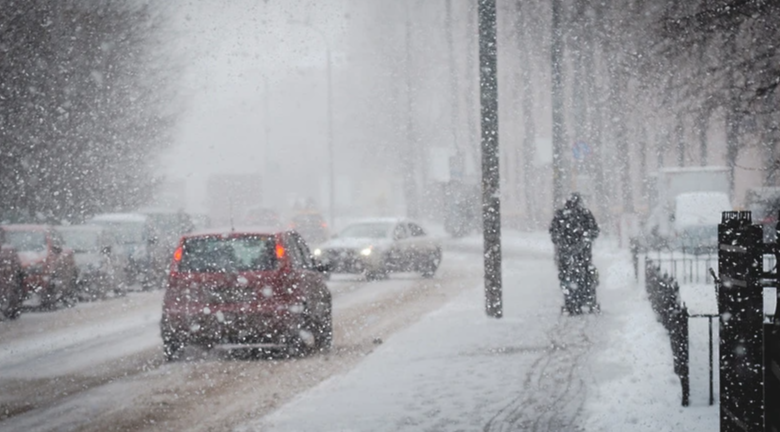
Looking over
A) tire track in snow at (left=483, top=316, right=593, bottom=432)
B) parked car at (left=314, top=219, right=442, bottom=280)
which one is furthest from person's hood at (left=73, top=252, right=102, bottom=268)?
tire track in snow at (left=483, top=316, right=593, bottom=432)

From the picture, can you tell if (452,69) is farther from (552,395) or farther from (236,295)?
(552,395)

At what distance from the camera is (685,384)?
8711 millimetres

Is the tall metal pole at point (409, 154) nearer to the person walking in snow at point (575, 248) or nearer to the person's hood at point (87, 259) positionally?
the person's hood at point (87, 259)

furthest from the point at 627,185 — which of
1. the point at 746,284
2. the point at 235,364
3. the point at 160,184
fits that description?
the point at 746,284

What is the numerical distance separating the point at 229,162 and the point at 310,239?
3891 centimetres

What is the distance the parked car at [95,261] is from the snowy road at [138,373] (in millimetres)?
2890

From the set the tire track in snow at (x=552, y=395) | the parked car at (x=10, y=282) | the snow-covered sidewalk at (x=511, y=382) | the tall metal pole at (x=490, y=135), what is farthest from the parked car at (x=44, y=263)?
the tire track in snow at (x=552, y=395)

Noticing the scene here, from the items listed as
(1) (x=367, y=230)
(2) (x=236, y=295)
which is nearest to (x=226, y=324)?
(2) (x=236, y=295)

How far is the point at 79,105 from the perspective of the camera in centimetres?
3122

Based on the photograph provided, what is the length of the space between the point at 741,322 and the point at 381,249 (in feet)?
71.9

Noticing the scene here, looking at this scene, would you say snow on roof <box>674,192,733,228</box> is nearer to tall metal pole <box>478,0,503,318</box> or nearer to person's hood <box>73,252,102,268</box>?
person's hood <box>73,252,102,268</box>

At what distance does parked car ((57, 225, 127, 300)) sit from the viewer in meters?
23.8

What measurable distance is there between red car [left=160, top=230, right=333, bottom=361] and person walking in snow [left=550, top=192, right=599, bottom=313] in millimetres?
5116

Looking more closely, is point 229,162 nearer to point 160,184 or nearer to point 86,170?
point 160,184
